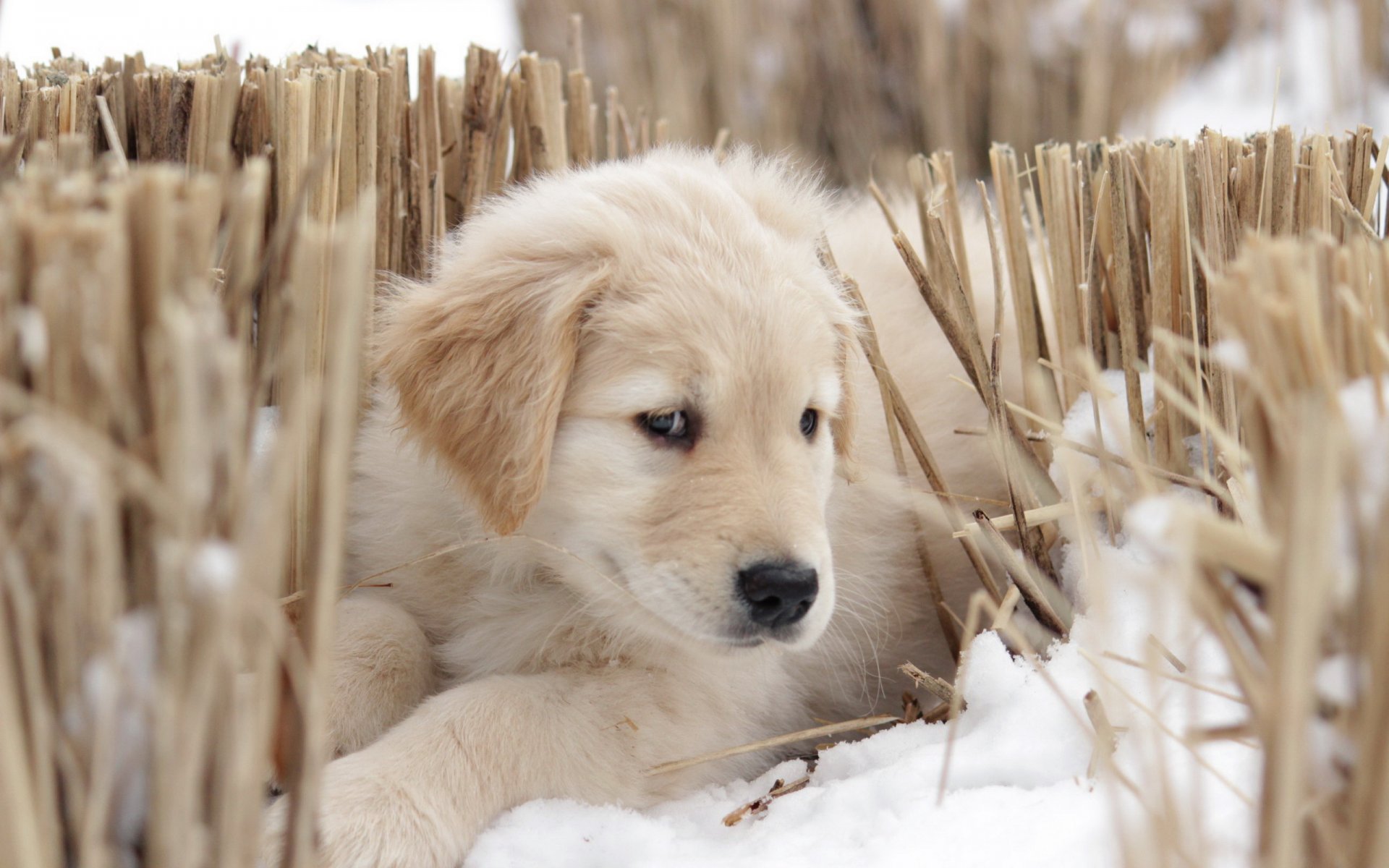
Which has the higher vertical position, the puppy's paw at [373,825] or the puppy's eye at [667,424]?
the puppy's eye at [667,424]

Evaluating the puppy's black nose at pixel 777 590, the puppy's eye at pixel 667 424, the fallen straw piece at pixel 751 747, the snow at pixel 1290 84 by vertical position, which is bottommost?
the fallen straw piece at pixel 751 747

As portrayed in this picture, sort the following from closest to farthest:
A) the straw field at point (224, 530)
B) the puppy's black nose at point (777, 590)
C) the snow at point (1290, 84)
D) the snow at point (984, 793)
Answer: the straw field at point (224, 530) → the snow at point (984, 793) → the puppy's black nose at point (777, 590) → the snow at point (1290, 84)

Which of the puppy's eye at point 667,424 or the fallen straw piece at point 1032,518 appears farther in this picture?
the fallen straw piece at point 1032,518

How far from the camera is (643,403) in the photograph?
2219 millimetres

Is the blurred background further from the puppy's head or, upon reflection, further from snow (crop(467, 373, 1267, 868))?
snow (crop(467, 373, 1267, 868))

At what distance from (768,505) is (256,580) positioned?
3.64 ft

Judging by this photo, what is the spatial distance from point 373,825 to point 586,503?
0.66 m

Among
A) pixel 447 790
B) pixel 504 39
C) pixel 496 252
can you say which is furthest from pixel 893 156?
pixel 447 790

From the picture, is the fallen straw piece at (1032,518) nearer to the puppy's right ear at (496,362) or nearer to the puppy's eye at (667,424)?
the puppy's eye at (667,424)

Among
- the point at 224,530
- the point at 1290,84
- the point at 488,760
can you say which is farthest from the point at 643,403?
the point at 1290,84

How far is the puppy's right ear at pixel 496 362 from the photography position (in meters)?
2.23

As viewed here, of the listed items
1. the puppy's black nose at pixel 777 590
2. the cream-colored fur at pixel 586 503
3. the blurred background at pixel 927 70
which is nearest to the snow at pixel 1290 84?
the blurred background at pixel 927 70

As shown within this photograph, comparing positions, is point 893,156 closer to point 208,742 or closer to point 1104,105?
point 1104,105

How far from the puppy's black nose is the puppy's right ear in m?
0.43
